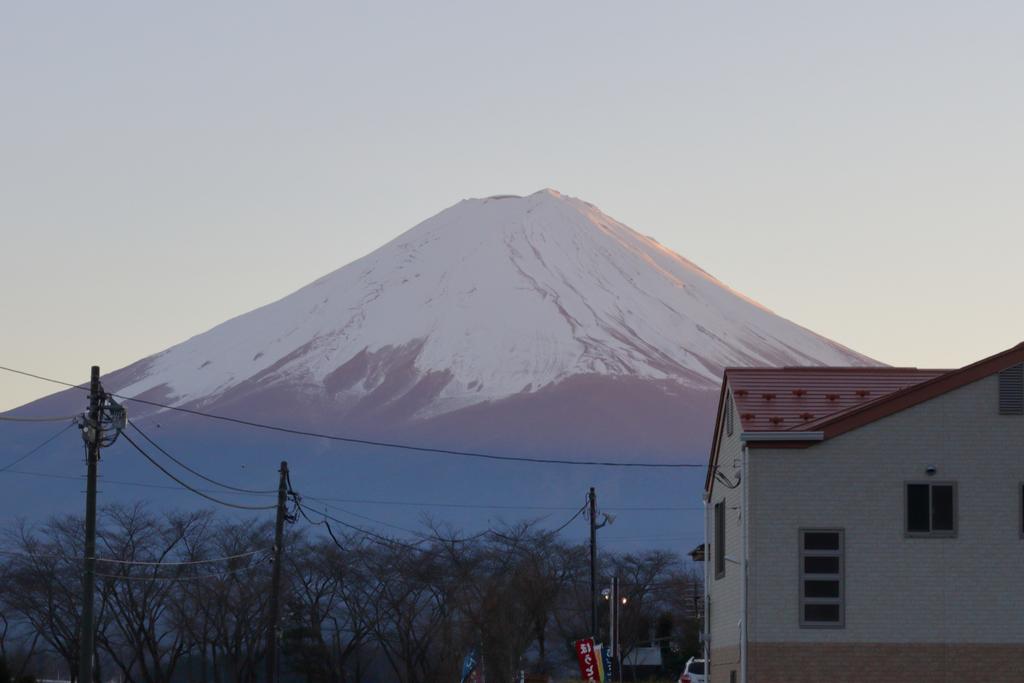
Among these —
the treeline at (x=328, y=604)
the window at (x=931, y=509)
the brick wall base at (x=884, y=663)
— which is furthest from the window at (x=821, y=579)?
the treeline at (x=328, y=604)

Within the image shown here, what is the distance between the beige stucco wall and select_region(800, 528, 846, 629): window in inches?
4.4

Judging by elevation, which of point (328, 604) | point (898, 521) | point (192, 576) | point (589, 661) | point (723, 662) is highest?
point (898, 521)

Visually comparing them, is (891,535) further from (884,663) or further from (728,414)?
(728,414)

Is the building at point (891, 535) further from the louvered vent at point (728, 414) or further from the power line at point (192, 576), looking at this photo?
the power line at point (192, 576)

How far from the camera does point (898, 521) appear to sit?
25.6 metres

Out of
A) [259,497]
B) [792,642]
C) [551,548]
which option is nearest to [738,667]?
[792,642]

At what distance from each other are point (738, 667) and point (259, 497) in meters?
166

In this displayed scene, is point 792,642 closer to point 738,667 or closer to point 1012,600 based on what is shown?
point 738,667

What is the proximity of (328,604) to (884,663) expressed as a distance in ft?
237

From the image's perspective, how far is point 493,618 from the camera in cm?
7588

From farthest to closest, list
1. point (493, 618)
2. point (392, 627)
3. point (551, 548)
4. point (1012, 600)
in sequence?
1. point (551, 548)
2. point (392, 627)
3. point (493, 618)
4. point (1012, 600)

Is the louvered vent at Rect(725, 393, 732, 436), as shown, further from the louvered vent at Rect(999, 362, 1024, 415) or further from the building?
the louvered vent at Rect(999, 362, 1024, 415)

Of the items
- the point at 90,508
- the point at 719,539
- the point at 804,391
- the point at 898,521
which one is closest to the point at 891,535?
the point at 898,521

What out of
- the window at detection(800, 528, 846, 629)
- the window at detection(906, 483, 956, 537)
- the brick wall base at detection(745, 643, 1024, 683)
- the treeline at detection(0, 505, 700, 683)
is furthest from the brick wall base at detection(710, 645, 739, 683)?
the treeline at detection(0, 505, 700, 683)
